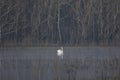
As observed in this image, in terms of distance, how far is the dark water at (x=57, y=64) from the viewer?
5.18 meters

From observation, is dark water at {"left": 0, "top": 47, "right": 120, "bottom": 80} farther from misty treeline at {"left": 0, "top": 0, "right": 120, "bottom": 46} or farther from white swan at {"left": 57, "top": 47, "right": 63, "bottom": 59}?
misty treeline at {"left": 0, "top": 0, "right": 120, "bottom": 46}

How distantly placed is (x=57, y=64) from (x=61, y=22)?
0.98 m

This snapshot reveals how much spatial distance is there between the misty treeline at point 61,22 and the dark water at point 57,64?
0.79 ft

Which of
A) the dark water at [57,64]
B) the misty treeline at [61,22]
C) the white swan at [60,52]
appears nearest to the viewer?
the dark water at [57,64]

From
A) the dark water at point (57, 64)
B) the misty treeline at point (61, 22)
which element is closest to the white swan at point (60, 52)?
the dark water at point (57, 64)

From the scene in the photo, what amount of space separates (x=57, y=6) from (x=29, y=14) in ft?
2.11

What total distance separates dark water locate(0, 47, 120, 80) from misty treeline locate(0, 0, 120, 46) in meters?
0.24

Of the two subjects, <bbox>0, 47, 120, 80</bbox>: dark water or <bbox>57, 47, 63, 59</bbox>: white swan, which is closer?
<bbox>0, 47, 120, 80</bbox>: dark water

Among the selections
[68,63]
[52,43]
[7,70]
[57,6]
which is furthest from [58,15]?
[7,70]

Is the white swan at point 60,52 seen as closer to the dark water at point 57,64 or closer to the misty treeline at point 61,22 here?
the dark water at point 57,64

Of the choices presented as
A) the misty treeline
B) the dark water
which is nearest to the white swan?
the dark water

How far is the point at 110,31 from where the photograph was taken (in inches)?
224

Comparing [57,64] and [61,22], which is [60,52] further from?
[61,22]

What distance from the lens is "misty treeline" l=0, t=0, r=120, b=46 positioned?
215 inches
